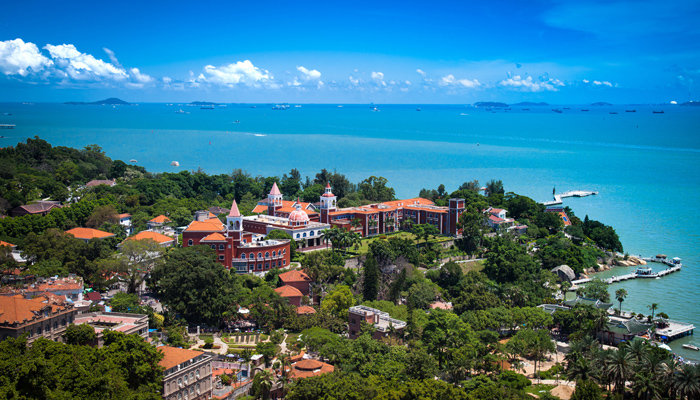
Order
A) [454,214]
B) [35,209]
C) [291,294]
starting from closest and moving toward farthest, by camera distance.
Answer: [291,294] < [35,209] < [454,214]

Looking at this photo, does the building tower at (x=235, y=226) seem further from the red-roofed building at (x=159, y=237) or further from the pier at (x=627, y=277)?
the pier at (x=627, y=277)

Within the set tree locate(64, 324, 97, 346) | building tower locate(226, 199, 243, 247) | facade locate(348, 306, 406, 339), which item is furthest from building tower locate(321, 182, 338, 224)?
tree locate(64, 324, 97, 346)

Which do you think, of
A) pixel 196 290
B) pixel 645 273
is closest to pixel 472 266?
pixel 645 273

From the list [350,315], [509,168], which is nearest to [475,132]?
[509,168]

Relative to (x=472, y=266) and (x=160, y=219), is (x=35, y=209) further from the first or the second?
(x=472, y=266)

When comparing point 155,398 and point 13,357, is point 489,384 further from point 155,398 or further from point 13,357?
point 13,357

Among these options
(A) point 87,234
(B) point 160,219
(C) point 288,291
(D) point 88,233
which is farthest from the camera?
(B) point 160,219
